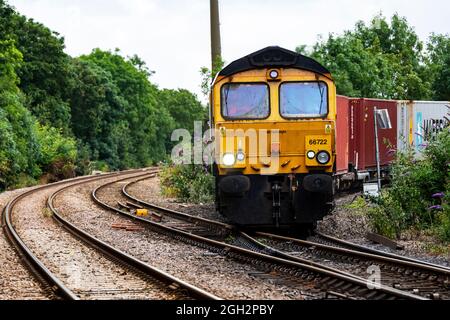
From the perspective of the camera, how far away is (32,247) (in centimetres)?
1448

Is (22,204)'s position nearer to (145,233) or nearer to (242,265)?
(145,233)

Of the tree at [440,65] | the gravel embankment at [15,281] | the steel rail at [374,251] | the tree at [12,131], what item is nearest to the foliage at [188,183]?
the steel rail at [374,251]

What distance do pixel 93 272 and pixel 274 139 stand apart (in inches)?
181

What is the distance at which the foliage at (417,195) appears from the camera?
15289mm

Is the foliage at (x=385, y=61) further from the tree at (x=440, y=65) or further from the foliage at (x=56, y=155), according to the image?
the foliage at (x=56, y=155)

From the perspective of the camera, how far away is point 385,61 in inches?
1742

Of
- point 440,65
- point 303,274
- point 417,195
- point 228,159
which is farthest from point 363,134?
point 440,65

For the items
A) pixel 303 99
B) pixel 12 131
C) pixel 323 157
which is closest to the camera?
pixel 323 157

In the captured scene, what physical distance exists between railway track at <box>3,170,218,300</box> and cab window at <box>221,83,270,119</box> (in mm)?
3268

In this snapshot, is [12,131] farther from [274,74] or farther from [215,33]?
[274,74]

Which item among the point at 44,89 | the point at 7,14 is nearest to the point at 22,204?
the point at 7,14

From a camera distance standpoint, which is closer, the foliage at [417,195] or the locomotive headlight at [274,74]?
the locomotive headlight at [274,74]

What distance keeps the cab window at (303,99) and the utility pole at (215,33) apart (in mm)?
12503

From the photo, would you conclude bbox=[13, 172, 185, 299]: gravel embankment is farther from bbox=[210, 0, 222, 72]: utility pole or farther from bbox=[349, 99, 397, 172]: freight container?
Answer: bbox=[210, 0, 222, 72]: utility pole
